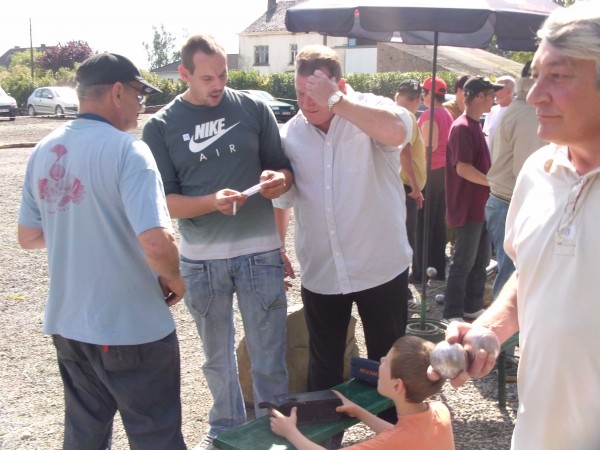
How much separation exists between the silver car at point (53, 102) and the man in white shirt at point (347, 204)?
2937 centimetres

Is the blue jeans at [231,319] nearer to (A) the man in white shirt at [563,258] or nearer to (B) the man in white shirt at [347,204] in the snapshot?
(B) the man in white shirt at [347,204]

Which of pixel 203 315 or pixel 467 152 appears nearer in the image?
pixel 203 315

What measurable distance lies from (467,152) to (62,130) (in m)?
3.62

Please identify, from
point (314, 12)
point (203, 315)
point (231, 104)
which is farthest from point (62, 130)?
point (314, 12)

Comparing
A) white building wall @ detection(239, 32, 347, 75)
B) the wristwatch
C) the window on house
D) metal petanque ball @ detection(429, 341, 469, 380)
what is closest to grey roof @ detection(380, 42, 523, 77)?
white building wall @ detection(239, 32, 347, 75)

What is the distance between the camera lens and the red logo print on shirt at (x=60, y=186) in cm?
284

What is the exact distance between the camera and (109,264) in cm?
287

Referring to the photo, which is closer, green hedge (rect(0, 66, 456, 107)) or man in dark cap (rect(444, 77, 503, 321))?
man in dark cap (rect(444, 77, 503, 321))

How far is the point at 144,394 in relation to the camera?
292 cm

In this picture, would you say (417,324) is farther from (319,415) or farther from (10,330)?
(10,330)

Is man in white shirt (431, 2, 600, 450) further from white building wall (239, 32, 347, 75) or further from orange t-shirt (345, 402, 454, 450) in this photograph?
white building wall (239, 32, 347, 75)

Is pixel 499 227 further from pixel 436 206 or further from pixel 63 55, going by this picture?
pixel 63 55

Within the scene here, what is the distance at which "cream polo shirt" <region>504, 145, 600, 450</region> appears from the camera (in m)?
1.76

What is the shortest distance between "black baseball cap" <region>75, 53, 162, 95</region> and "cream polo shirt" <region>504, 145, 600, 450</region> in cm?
178
